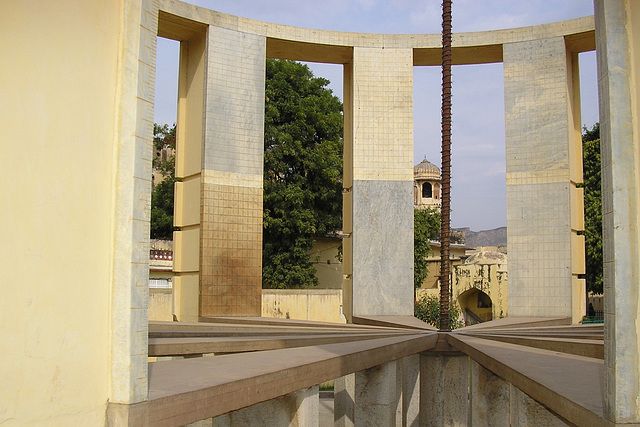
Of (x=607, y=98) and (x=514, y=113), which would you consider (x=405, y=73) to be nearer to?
(x=514, y=113)

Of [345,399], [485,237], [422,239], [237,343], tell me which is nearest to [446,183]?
[345,399]

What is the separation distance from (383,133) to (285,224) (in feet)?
22.8

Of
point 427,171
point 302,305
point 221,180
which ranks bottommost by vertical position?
point 302,305

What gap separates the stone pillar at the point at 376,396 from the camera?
7117mm

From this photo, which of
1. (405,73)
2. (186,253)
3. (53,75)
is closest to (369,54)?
(405,73)

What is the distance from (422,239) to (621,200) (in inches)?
747

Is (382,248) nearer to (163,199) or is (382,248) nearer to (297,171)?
(297,171)

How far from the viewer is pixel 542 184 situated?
37.6 ft

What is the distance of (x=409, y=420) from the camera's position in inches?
374

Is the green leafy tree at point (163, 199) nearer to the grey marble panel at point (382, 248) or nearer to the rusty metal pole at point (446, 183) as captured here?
the grey marble panel at point (382, 248)

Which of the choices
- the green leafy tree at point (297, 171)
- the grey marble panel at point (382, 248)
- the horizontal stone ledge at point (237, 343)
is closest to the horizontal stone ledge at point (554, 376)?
the horizontal stone ledge at point (237, 343)

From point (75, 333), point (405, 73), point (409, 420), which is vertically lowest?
point (409, 420)

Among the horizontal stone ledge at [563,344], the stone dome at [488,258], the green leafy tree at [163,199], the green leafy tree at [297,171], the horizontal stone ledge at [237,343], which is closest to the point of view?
the horizontal stone ledge at [237,343]

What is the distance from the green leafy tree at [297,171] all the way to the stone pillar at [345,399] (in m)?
8.91
